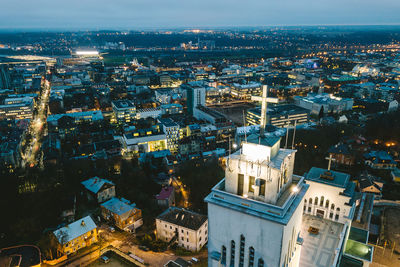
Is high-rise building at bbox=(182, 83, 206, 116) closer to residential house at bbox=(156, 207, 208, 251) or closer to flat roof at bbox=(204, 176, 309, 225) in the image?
residential house at bbox=(156, 207, 208, 251)

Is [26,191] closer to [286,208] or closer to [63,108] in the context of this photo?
[286,208]

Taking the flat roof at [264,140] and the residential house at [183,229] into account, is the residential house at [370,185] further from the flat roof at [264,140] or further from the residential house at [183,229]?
the flat roof at [264,140]

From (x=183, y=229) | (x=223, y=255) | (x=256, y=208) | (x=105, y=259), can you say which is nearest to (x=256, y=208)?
(x=256, y=208)

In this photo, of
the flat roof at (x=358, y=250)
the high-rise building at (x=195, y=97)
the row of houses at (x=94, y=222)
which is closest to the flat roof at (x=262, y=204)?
the flat roof at (x=358, y=250)

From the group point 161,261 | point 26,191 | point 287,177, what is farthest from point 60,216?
point 287,177

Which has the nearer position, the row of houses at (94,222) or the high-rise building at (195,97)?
the row of houses at (94,222)

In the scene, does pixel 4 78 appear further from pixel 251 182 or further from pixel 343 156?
pixel 251 182
